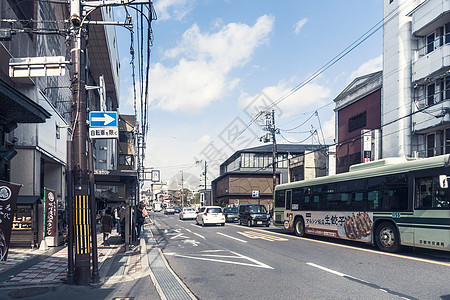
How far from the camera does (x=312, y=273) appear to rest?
31.6ft

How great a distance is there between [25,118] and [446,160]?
39.7 ft

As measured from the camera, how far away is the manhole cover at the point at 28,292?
783cm

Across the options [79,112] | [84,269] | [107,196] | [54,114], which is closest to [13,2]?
[54,114]

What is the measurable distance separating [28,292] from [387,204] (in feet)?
37.1

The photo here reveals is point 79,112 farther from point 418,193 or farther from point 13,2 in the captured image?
point 418,193

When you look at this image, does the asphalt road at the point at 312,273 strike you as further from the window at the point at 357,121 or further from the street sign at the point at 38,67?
the window at the point at 357,121

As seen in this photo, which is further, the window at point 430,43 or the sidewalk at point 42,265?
the window at point 430,43

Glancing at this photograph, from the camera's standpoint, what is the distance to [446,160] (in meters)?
11.3

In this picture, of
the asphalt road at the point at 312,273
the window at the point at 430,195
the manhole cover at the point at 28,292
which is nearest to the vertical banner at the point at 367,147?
the asphalt road at the point at 312,273

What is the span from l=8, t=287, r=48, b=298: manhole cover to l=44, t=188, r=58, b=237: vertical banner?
7705 millimetres

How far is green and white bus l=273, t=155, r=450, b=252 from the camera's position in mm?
11367

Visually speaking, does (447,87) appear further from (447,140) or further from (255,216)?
(255,216)

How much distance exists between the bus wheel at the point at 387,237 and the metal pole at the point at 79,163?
9788mm

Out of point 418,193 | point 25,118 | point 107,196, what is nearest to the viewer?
point 25,118
